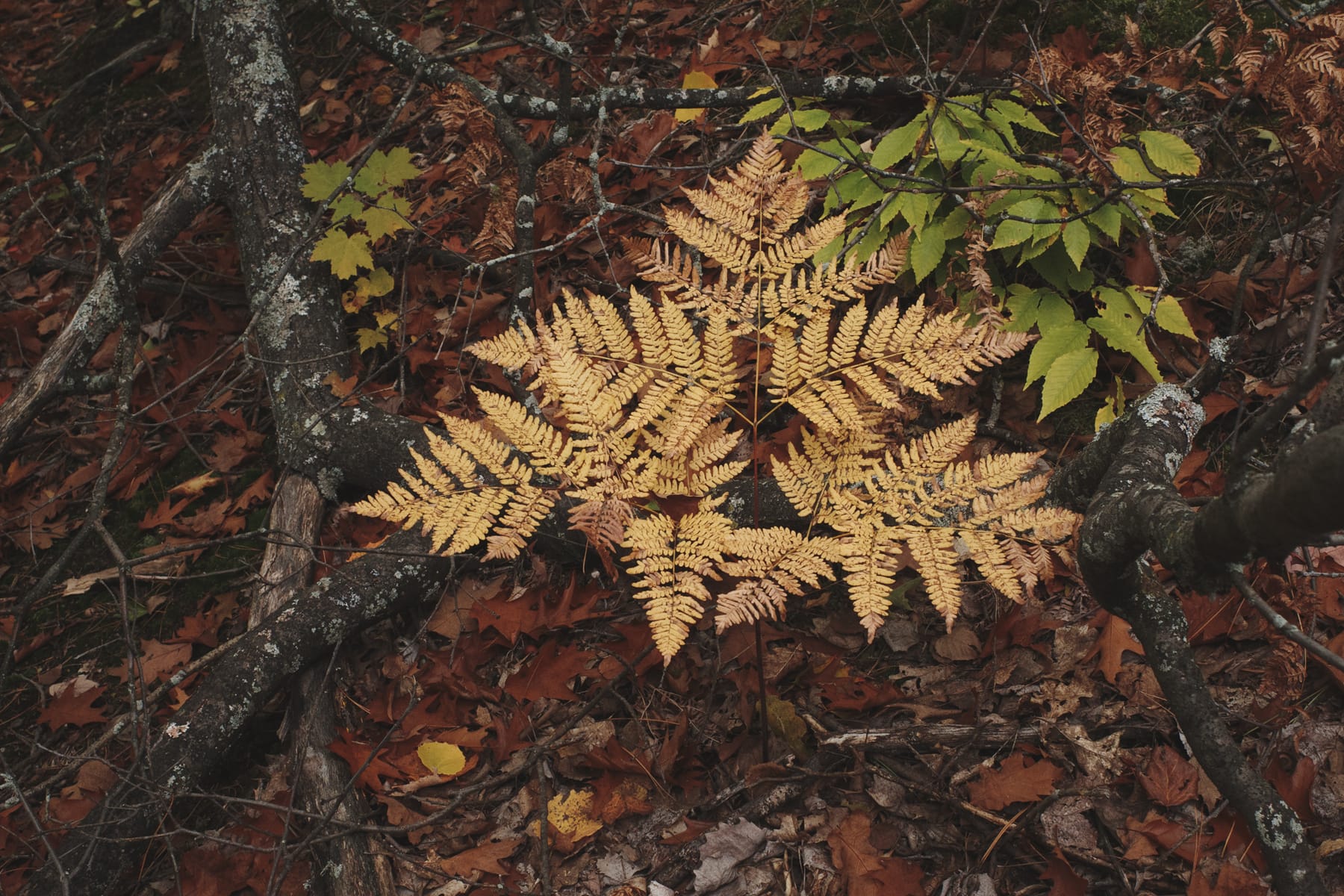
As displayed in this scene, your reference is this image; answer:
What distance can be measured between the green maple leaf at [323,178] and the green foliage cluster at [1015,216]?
72.0 inches

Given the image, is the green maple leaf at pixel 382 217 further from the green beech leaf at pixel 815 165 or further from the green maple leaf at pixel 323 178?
the green beech leaf at pixel 815 165

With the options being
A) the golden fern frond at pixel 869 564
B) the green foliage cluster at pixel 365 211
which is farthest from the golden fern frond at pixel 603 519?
the green foliage cluster at pixel 365 211

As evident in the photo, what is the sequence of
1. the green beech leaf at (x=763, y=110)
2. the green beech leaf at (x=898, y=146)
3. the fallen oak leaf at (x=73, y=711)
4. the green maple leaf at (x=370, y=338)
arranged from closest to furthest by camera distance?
the green beech leaf at (x=898, y=146) < the green beech leaf at (x=763, y=110) < the fallen oak leaf at (x=73, y=711) < the green maple leaf at (x=370, y=338)

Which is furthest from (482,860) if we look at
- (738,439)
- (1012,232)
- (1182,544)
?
(1012,232)

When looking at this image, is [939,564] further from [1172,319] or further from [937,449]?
[1172,319]

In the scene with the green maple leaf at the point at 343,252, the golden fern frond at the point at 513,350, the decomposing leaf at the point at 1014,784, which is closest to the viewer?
the golden fern frond at the point at 513,350

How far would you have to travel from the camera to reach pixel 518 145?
3.41m

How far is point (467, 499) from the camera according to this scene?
1960 mm

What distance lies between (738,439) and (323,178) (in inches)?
104

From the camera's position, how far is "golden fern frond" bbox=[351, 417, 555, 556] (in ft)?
6.20

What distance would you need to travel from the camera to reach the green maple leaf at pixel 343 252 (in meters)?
3.39

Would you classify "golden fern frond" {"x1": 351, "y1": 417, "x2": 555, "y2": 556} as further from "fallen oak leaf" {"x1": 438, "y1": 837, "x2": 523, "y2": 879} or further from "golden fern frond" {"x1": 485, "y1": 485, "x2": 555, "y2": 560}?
"fallen oak leaf" {"x1": 438, "y1": 837, "x2": 523, "y2": 879}

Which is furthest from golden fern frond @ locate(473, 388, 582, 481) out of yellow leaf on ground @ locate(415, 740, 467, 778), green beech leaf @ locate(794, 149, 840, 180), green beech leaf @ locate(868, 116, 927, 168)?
green beech leaf @ locate(868, 116, 927, 168)

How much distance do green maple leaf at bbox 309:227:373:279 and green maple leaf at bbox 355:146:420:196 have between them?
245 millimetres
